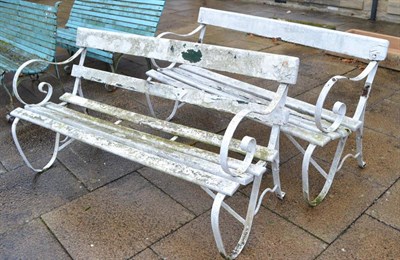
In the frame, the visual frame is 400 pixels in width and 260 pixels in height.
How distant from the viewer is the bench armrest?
1772 mm

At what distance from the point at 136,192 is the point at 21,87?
268 centimetres

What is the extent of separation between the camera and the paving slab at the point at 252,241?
2193mm

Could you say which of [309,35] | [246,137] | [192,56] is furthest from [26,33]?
[246,137]

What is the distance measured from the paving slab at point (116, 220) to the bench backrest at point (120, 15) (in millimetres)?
2196

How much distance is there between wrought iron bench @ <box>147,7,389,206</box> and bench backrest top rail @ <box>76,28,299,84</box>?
0.30 meters

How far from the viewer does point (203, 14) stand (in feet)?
12.0

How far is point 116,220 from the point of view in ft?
8.13

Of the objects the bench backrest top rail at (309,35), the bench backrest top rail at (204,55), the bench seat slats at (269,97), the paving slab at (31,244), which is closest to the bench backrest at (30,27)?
A: the bench backrest top rail at (204,55)

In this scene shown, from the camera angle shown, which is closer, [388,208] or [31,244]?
[31,244]

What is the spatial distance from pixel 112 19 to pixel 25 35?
102 cm

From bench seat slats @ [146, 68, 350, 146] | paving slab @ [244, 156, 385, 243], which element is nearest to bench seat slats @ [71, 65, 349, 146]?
bench seat slats @ [146, 68, 350, 146]

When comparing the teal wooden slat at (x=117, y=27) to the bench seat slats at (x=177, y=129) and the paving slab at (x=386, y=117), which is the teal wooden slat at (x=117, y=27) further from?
the paving slab at (x=386, y=117)

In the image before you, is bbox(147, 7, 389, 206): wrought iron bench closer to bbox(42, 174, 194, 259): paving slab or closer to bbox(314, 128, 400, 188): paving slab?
bbox(314, 128, 400, 188): paving slab

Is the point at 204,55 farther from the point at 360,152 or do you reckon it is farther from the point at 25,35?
the point at 25,35
